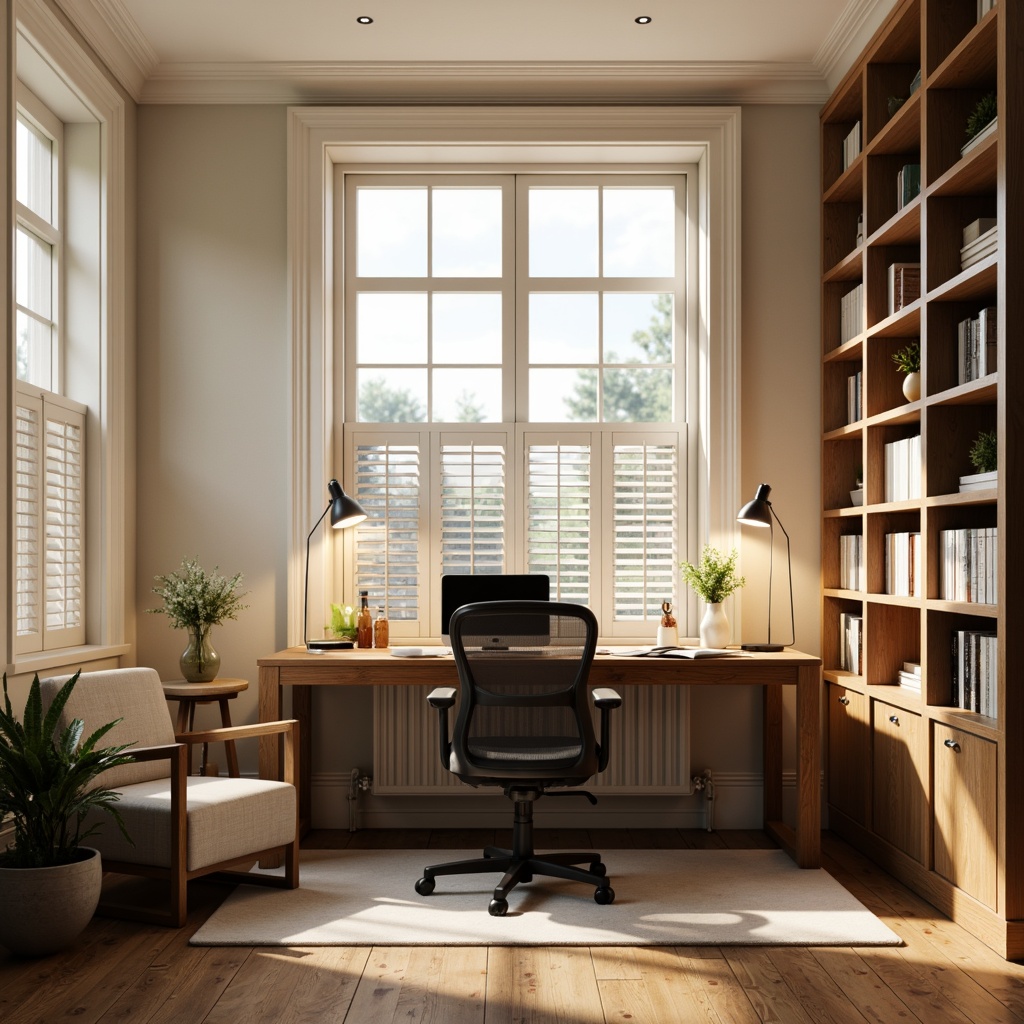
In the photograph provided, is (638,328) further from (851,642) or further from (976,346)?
(976,346)

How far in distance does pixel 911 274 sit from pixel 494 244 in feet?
5.84

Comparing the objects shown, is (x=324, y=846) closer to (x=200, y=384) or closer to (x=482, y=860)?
(x=482, y=860)

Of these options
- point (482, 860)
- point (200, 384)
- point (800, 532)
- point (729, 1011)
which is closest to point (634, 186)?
point (800, 532)

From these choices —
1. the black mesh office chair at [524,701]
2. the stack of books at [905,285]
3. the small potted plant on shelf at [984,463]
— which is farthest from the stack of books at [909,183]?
the black mesh office chair at [524,701]

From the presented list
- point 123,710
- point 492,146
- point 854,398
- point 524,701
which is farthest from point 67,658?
point 854,398

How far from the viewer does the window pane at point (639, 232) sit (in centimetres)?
462

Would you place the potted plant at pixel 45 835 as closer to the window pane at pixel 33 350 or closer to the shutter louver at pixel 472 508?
the window pane at pixel 33 350

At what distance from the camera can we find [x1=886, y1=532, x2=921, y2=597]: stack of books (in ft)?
11.5

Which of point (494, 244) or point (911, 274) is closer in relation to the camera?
point (911, 274)

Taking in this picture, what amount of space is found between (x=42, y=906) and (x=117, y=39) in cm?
314

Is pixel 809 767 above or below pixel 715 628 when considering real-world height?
below

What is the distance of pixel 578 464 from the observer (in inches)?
177

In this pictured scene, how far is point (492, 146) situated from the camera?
4.42 metres

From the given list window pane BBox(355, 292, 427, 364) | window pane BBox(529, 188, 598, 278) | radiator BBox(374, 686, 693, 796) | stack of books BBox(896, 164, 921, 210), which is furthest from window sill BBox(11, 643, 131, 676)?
stack of books BBox(896, 164, 921, 210)
